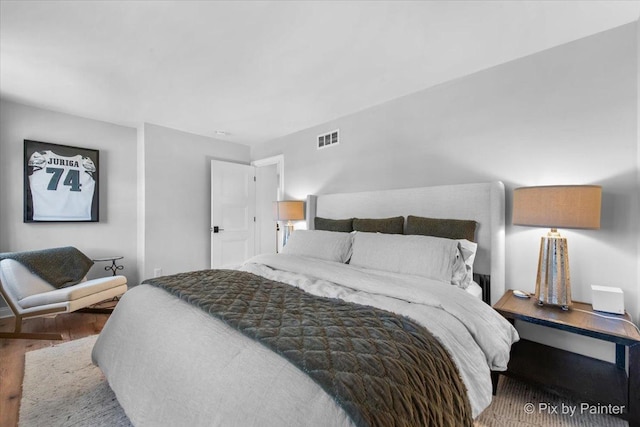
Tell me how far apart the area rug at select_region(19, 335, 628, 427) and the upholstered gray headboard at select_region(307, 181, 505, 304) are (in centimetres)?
66

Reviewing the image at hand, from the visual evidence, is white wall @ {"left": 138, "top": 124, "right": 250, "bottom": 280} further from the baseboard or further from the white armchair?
the baseboard

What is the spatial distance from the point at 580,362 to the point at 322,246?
1957mm

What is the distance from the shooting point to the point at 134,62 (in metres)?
2.25

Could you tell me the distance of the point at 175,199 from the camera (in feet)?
13.1

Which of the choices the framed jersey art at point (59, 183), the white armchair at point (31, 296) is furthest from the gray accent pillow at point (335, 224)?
the framed jersey art at point (59, 183)

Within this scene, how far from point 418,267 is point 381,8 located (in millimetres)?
1677

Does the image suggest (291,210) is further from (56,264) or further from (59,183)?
(59,183)

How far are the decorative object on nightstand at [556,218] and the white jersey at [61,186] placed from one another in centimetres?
459

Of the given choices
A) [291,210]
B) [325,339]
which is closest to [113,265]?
[291,210]

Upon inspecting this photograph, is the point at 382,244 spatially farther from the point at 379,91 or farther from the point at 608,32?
the point at 608,32

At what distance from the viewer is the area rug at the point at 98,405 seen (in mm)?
1548

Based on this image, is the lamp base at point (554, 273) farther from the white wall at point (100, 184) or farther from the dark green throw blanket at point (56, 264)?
the white wall at point (100, 184)

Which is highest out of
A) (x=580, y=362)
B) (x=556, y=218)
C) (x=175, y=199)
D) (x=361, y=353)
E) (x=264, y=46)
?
(x=264, y=46)

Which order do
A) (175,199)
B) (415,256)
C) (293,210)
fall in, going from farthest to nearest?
(175,199)
(293,210)
(415,256)
